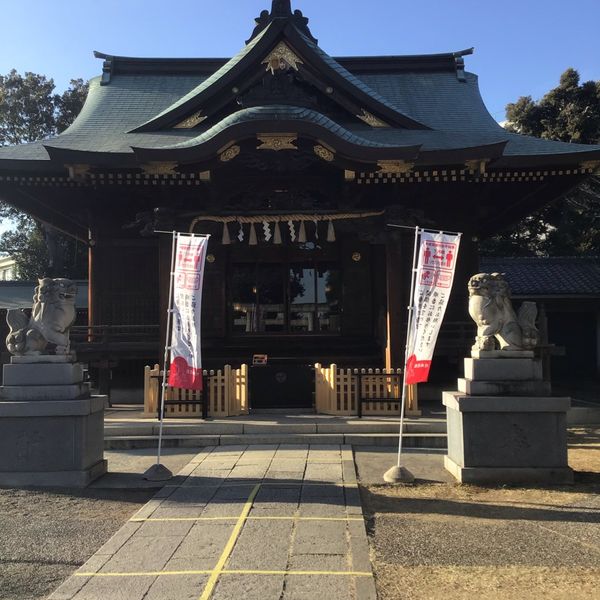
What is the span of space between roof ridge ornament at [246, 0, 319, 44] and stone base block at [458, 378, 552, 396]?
33.3 ft

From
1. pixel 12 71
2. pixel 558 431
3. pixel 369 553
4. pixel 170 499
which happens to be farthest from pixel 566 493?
pixel 12 71

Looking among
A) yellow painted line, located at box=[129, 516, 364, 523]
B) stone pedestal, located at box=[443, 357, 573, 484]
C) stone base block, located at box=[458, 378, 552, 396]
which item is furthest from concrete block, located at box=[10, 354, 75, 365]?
stone base block, located at box=[458, 378, 552, 396]

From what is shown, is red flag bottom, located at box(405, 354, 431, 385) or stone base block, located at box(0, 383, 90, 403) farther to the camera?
red flag bottom, located at box(405, 354, 431, 385)

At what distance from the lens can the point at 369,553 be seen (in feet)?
13.7

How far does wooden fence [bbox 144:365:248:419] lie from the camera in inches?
376

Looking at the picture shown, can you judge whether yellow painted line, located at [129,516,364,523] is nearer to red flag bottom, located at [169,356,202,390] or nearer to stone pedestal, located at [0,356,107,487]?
stone pedestal, located at [0,356,107,487]

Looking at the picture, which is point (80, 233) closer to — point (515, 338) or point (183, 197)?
point (183, 197)

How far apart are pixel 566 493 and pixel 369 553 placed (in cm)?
287

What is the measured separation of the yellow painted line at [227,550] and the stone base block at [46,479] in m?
2.07

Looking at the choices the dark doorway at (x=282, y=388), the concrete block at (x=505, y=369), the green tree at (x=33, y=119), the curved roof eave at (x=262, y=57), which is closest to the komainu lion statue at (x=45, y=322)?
the dark doorway at (x=282, y=388)

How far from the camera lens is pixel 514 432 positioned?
20.3ft

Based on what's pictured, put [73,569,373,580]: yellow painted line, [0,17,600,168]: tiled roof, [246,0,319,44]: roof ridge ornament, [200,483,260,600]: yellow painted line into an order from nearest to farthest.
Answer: [200,483,260,600]: yellow painted line
[73,569,373,580]: yellow painted line
[0,17,600,168]: tiled roof
[246,0,319,44]: roof ridge ornament

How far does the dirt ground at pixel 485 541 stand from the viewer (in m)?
3.62

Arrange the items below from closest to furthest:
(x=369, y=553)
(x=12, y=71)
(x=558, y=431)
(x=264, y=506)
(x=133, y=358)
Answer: (x=369, y=553)
(x=264, y=506)
(x=558, y=431)
(x=133, y=358)
(x=12, y=71)
